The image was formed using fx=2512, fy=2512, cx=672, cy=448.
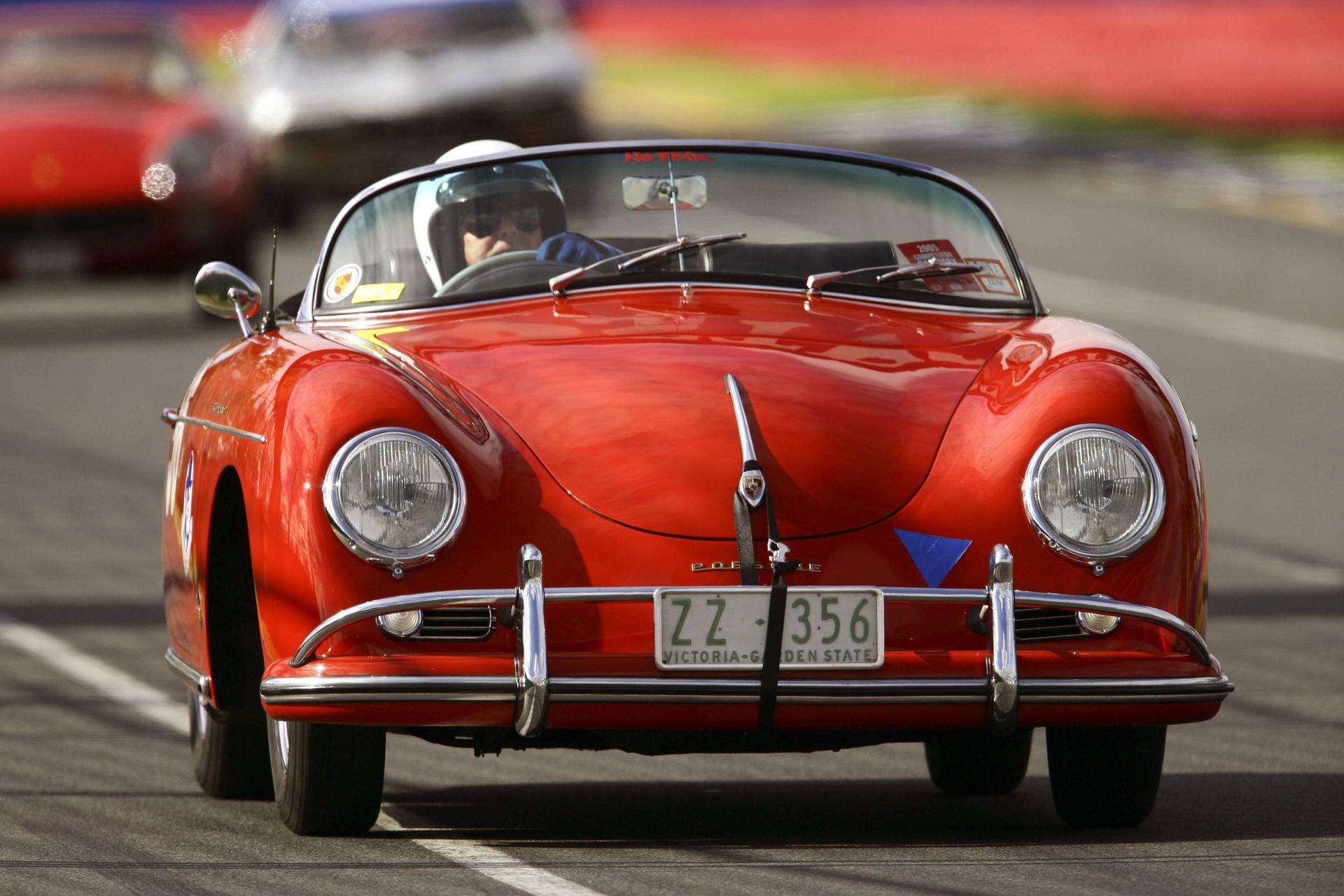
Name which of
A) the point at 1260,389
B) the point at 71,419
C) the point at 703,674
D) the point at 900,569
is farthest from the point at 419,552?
the point at 1260,389

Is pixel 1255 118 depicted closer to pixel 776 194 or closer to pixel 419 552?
pixel 776 194

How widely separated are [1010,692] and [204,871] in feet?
5.16

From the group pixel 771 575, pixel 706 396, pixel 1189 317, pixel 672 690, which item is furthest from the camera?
pixel 1189 317

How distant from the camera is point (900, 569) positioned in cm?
486

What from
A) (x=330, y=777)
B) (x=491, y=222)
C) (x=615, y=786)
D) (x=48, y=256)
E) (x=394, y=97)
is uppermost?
(x=394, y=97)

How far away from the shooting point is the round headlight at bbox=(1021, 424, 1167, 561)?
16.2 ft

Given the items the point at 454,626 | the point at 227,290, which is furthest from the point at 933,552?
the point at 227,290

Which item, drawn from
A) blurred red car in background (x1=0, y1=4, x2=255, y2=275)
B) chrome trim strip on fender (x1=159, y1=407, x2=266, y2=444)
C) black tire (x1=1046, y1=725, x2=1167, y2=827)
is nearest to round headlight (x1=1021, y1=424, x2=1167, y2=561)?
black tire (x1=1046, y1=725, x2=1167, y2=827)

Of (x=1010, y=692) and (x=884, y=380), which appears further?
(x=884, y=380)

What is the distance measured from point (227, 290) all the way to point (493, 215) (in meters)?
0.71

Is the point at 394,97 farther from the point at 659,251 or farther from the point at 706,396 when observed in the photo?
the point at 706,396

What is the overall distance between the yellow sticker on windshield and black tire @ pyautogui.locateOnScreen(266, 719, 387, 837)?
1.15 metres

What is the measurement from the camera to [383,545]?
15.7 feet

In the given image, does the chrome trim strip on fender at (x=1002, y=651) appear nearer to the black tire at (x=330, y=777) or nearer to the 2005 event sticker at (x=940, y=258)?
the black tire at (x=330, y=777)
